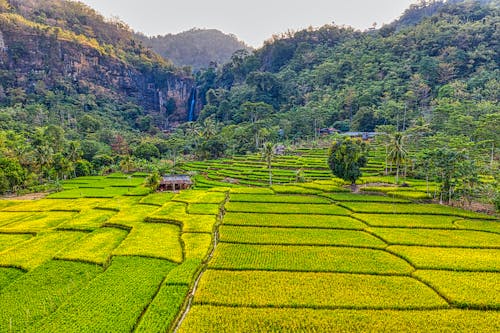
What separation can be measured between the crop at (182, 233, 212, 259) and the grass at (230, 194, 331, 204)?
13.6 meters

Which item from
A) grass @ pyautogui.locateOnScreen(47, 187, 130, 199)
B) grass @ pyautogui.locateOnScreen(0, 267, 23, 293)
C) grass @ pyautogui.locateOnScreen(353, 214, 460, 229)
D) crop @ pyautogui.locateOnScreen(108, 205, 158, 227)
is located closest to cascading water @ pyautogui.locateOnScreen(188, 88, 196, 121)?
grass @ pyautogui.locateOnScreen(47, 187, 130, 199)

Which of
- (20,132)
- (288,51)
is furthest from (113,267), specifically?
(288,51)

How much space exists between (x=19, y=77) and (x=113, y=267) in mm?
120753

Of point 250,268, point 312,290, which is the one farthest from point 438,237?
point 250,268

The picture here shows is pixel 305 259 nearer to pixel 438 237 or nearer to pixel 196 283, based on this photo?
pixel 196 283

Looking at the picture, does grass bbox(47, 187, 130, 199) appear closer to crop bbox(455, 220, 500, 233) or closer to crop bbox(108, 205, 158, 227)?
crop bbox(108, 205, 158, 227)

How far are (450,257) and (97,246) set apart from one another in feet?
85.5

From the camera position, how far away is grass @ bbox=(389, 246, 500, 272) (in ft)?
70.6

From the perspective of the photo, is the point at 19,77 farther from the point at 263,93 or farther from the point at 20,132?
the point at 263,93

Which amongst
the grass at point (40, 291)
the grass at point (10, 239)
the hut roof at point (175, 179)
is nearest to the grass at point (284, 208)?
the hut roof at point (175, 179)

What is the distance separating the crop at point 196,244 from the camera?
77.1 ft

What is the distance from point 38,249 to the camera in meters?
25.4

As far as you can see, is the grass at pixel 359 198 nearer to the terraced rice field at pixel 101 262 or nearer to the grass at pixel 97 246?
the terraced rice field at pixel 101 262

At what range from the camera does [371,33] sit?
13675 centimetres
